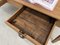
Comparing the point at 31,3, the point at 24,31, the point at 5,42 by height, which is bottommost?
the point at 5,42

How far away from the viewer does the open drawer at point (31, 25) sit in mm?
1140

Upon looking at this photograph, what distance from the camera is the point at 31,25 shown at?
1262 mm

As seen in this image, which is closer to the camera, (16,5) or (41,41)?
(41,41)

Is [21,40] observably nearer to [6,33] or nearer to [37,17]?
[6,33]

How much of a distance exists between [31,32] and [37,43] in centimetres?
19

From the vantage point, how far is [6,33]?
3.95 feet

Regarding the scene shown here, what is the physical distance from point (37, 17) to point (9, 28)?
0.36m

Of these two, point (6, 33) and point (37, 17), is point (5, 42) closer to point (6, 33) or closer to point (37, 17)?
point (6, 33)

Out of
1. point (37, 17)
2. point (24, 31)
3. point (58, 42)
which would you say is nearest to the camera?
point (58, 42)

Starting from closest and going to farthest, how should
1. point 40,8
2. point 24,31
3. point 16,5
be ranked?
1. point 40,8
2. point 24,31
3. point 16,5

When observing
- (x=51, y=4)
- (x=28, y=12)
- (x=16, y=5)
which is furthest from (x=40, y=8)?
(x=16, y=5)

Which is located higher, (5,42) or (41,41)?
(41,41)

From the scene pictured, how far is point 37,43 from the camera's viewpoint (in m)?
1.04

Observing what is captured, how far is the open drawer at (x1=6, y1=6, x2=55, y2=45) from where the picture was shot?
1.14 metres
